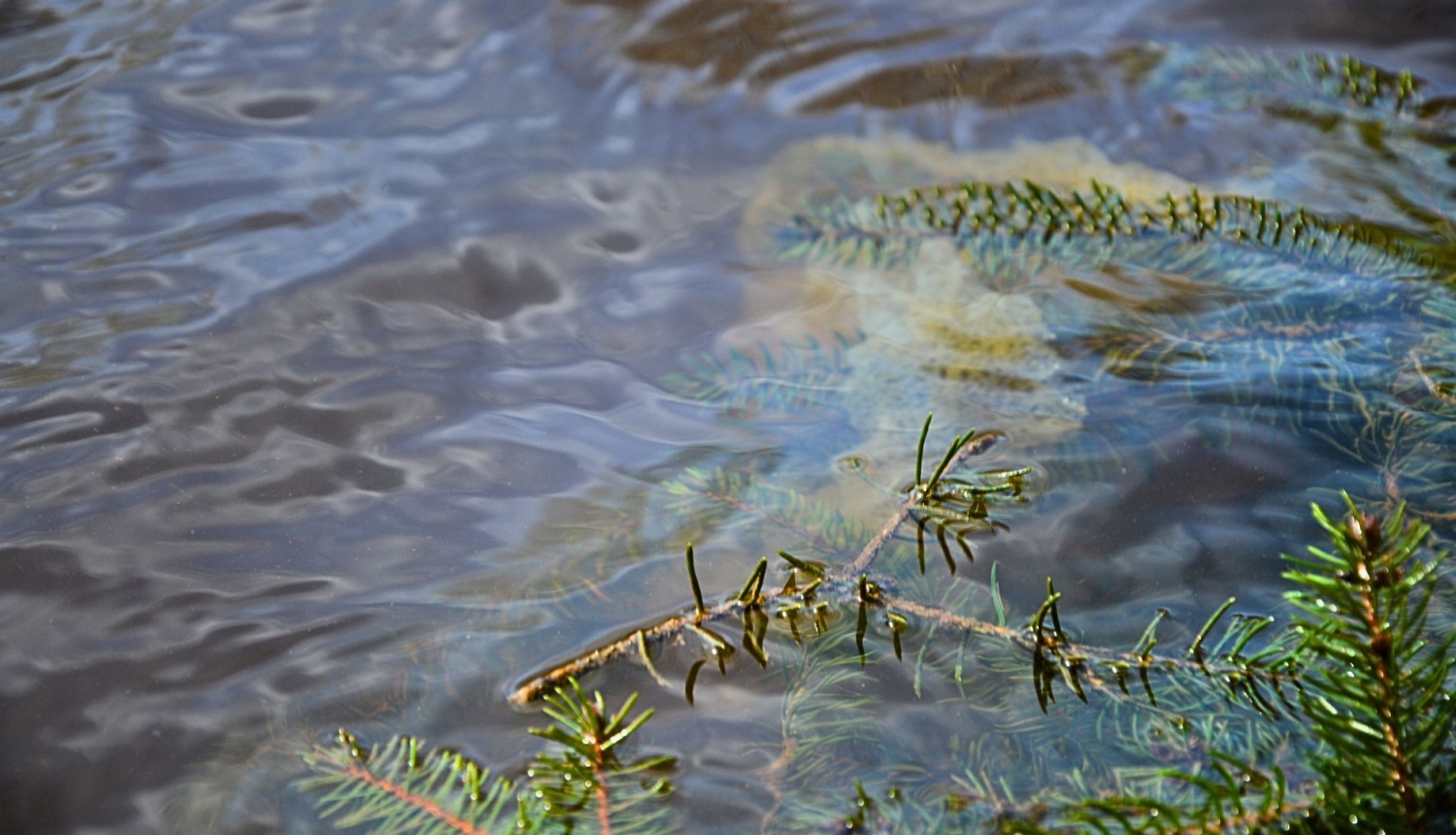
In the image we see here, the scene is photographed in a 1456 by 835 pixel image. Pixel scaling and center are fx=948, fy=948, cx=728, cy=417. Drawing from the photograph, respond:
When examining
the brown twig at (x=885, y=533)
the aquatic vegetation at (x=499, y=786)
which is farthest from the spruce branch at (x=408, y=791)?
the brown twig at (x=885, y=533)

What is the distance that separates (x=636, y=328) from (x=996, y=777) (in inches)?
57.0

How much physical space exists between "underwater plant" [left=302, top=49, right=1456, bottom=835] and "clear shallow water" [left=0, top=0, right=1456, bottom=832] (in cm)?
7

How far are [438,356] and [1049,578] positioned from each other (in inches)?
60.4

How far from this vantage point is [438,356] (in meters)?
2.34

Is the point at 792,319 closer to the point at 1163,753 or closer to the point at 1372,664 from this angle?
the point at 1163,753

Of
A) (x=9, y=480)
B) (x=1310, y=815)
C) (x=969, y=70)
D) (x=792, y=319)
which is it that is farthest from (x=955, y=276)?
(x=9, y=480)

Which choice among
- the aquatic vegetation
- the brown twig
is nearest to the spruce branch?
the aquatic vegetation

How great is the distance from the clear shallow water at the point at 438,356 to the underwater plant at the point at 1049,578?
7 centimetres

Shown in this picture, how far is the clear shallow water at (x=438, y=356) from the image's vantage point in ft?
5.39

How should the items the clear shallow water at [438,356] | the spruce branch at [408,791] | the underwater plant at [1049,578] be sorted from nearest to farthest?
the underwater plant at [1049,578]
the spruce branch at [408,791]
the clear shallow water at [438,356]

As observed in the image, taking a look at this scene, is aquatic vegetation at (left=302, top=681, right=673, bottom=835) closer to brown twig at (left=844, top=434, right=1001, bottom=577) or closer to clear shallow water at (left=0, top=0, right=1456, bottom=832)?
clear shallow water at (left=0, top=0, right=1456, bottom=832)

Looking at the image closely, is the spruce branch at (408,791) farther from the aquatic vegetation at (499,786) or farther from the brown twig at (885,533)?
the brown twig at (885,533)

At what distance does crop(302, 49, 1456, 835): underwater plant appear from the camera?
43.9 inches

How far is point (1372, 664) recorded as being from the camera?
0.95 m
